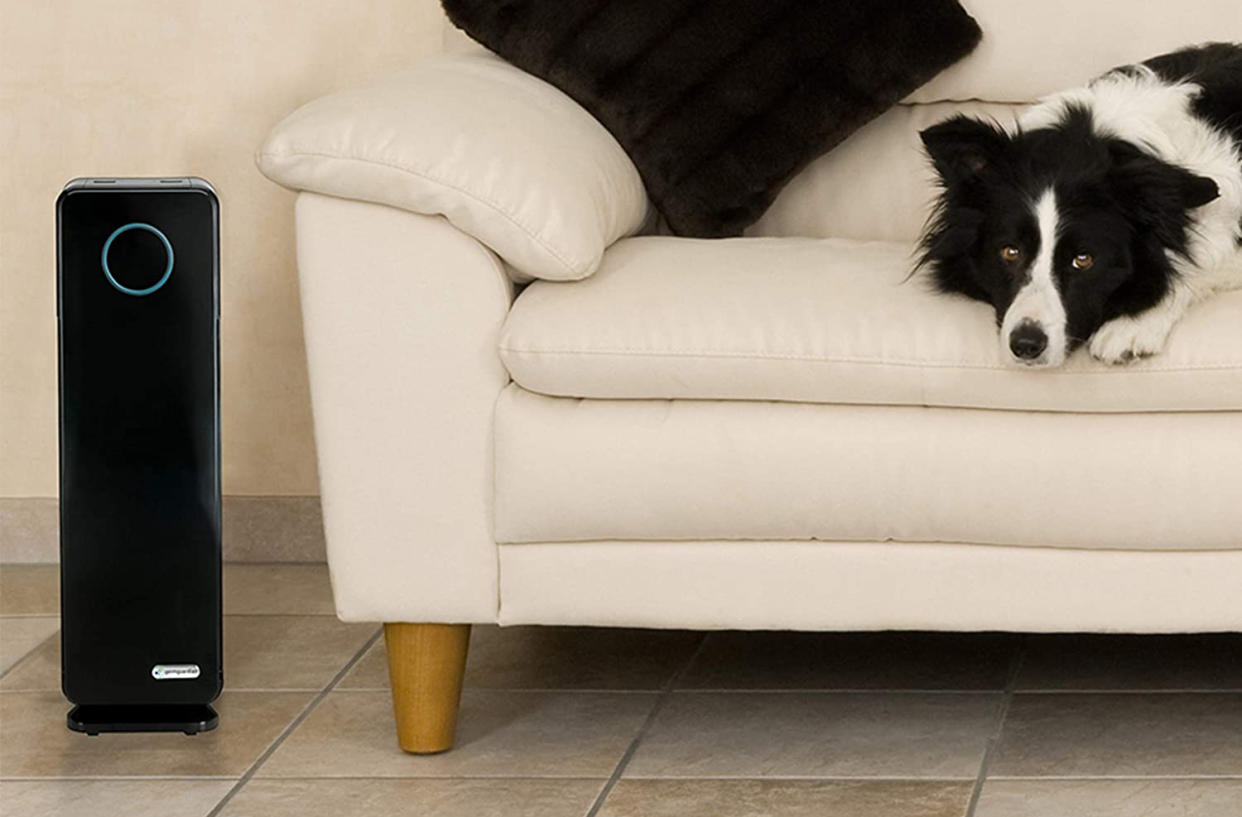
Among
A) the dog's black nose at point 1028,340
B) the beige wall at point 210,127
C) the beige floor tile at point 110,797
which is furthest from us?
the beige wall at point 210,127

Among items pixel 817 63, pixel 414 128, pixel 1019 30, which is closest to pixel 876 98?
pixel 817 63

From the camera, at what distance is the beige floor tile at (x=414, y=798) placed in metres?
2.17

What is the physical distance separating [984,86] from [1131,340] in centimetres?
81

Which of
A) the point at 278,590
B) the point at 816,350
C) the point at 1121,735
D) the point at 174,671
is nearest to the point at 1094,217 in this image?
the point at 816,350

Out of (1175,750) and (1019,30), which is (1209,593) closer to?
(1175,750)

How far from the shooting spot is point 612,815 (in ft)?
7.02

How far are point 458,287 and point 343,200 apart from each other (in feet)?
0.58

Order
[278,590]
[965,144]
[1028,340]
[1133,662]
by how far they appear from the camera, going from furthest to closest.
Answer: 1. [278,590]
2. [1133,662]
3. [965,144]
4. [1028,340]

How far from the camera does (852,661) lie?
106 inches

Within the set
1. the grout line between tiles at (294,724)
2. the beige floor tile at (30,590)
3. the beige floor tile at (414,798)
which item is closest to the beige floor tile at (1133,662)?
the beige floor tile at (414,798)

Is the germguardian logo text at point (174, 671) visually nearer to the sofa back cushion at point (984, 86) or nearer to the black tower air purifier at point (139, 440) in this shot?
the black tower air purifier at point (139, 440)

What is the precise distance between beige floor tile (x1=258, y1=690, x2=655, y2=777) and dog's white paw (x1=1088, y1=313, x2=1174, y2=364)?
0.78m

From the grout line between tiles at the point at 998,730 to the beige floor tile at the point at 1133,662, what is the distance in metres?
0.01

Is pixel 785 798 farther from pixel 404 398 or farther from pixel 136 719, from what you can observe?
pixel 136 719
